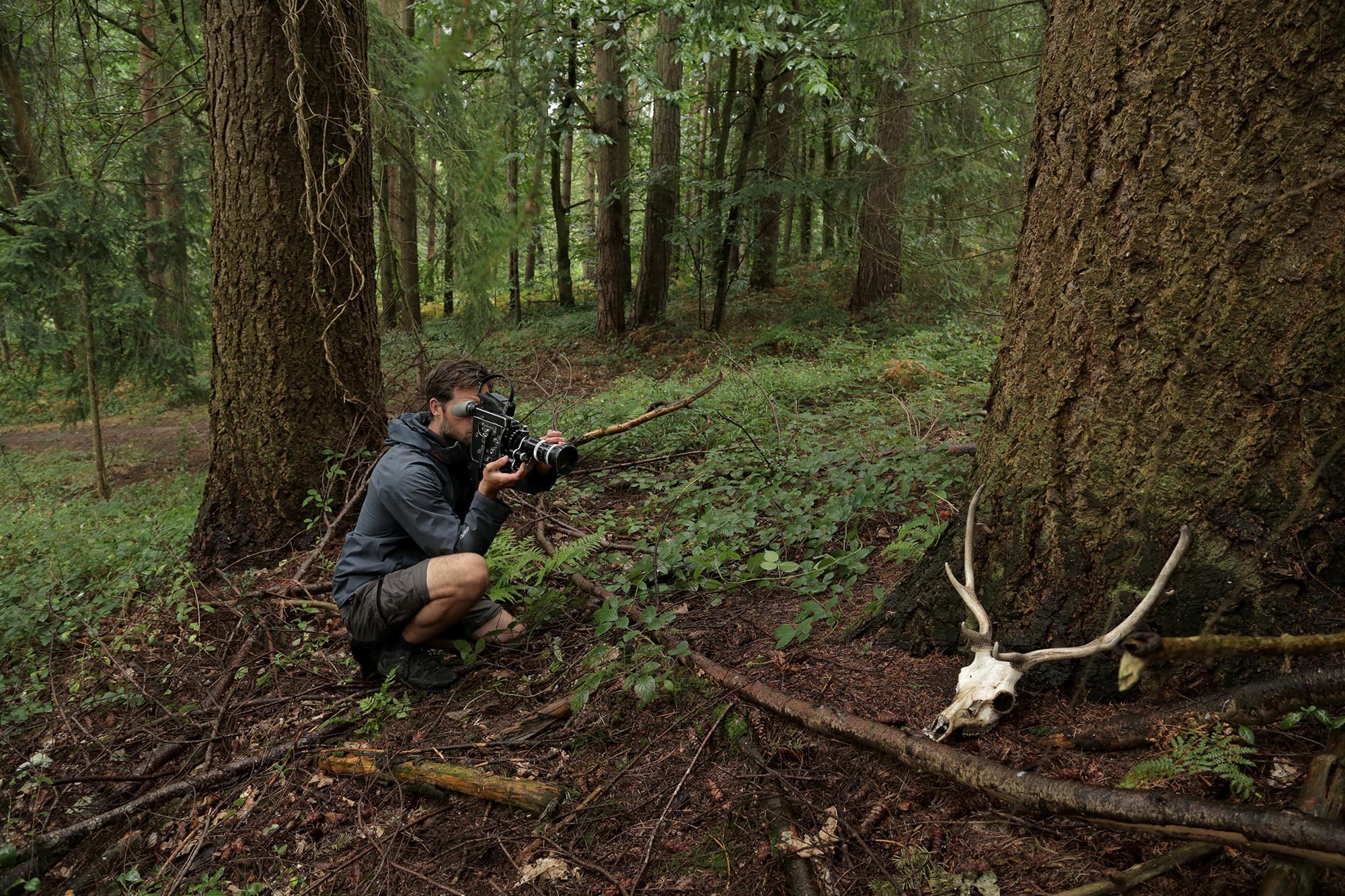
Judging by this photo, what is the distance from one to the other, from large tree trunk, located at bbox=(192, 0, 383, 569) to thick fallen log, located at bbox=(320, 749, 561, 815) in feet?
8.10

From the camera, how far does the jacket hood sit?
3.68 m

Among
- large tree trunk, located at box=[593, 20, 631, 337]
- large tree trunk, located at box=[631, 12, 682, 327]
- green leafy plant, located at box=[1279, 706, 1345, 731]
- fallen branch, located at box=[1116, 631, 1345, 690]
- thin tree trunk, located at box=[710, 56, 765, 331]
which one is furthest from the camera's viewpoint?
large tree trunk, located at box=[593, 20, 631, 337]

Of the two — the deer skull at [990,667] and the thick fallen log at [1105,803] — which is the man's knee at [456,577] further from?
the deer skull at [990,667]

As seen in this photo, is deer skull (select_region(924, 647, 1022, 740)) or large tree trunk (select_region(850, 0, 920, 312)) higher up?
large tree trunk (select_region(850, 0, 920, 312))

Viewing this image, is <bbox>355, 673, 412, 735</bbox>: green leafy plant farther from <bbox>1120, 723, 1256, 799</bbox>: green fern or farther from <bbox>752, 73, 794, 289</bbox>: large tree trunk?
<bbox>752, 73, 794, 289</bbox>: large tree trunk

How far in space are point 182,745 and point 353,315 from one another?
299 centimetres

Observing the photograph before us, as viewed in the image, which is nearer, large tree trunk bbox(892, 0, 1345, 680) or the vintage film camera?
large tree trunk bbox(892, 0, 1345, 680)

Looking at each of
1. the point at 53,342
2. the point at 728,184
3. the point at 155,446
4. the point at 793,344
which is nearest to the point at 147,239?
the point at 53,342

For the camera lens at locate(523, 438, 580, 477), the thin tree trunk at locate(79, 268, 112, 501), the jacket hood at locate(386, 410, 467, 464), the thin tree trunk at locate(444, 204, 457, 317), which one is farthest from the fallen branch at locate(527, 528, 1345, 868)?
the thin tree trunk at locate(79, 268, 112, 501)

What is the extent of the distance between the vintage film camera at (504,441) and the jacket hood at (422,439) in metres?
0.14

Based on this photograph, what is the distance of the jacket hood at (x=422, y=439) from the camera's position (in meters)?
3.68

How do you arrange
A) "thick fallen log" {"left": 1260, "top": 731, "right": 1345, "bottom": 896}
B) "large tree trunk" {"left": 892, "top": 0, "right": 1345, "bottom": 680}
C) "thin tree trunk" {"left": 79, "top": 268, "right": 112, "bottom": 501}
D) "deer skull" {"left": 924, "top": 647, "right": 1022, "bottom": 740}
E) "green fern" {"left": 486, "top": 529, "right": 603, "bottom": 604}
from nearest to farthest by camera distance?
"thick fallen log" {"left": 1260, "top": 731, "right": 1345, "bottom": 896} < "large tree trunk" {"left": 892, "top": 0, "right": 1345, "bottom": 680} < "deer skull" {"left": 924, "top": 647, "right": 1022, "bottom": 740} < "green fern" {"left": 486, "top": 529, "right": 603, "bottom": 604} < "thin tree trunk" {"left": 79, "top": 268, "right": 112, "bottom": 501}

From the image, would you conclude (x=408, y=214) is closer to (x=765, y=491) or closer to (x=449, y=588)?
(x=765, y=491)

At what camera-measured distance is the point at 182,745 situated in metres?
3.39
